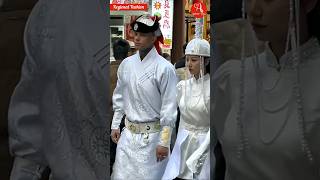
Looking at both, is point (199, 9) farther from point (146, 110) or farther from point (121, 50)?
point (146, 110)

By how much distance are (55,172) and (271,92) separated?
75 centimetres

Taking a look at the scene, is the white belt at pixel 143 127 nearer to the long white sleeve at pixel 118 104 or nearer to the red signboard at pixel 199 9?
the long white sleeve at pixel 118 104

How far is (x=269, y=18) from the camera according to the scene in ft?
4.98

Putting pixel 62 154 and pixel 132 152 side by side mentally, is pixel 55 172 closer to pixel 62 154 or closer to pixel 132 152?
pixel 62 154

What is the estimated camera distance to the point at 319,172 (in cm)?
146

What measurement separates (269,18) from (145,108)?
153cm

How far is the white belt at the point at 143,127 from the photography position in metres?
2.95

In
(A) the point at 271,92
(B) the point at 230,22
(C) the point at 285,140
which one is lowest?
(C) the point at 285,140

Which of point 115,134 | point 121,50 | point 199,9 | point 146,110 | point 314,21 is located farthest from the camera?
point 199,9

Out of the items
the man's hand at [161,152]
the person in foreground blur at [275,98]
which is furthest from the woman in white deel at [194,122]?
the person in foreground blur at [275,98]

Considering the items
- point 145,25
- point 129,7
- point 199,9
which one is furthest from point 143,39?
point 129,7

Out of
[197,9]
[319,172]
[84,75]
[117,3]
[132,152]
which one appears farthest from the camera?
[117,3]

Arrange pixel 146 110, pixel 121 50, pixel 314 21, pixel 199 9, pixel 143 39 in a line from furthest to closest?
pixel 199 9 → pixel 121 50 → pixel 143 39 → pixel 146 110 → pixel 314 21

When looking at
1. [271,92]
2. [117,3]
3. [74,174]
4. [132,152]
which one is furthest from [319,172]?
[117,3]
